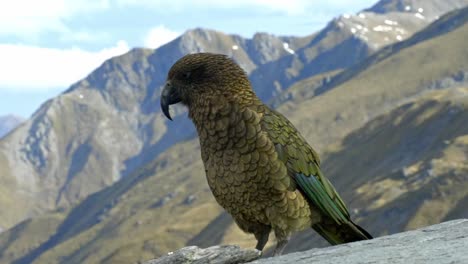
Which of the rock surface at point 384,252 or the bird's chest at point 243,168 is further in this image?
the bird's chest at point 243,168

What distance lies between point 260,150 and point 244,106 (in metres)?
0.86

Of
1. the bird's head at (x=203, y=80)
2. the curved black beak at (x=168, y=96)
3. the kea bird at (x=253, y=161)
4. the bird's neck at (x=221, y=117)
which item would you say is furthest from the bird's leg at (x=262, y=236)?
the curved black beak at (x=168, y=96)

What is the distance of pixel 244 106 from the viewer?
38.8 feet

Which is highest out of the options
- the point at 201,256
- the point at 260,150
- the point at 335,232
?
the point at 260,150

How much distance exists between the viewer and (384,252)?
31.8 ft

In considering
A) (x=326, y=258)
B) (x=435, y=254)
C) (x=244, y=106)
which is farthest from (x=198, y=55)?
(x=435, y=254)

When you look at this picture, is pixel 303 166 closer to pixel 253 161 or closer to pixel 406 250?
pixel 253 161

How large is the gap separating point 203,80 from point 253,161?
1.86 metres

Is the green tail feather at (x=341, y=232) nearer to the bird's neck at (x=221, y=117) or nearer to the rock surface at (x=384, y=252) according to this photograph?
the rock surface at (x=384, y=252)

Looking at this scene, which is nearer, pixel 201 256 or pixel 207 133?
pixel 201 256

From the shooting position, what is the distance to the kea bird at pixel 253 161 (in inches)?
445

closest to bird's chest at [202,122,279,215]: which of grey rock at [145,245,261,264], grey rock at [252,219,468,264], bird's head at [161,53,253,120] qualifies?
grey rock at [145,245,261,264]

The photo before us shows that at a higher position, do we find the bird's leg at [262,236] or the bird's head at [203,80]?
the bird's head at [203,80]

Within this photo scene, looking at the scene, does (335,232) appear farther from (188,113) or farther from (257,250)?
(188,113)
